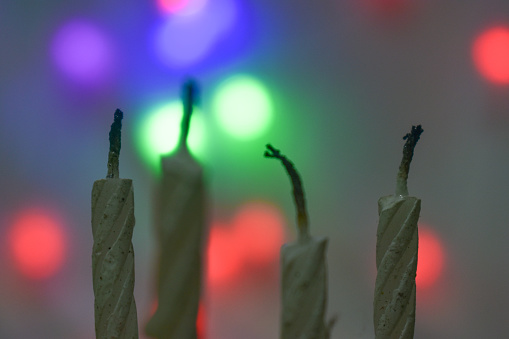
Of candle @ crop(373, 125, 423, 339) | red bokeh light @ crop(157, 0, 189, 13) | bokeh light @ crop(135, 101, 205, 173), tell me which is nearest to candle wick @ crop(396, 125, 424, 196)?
candle @ crop(373, 125, 423, 339)

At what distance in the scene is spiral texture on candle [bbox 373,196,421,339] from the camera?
1006 mm

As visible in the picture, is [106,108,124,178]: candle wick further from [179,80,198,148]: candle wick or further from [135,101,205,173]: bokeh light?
[135,101,205,173]: bokeh light

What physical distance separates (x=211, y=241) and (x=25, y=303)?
0.53m

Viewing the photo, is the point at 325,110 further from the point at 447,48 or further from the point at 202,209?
the point at 202,209

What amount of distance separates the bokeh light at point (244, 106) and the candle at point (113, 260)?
1.68 feet

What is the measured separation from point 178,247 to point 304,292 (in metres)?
0.29

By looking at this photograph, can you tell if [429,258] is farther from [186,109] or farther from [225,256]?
[186,109]

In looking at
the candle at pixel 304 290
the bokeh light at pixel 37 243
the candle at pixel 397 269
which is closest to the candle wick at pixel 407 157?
the candle at pixel 397 269

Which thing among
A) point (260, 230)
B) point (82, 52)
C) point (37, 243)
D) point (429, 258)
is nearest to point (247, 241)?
point (260, 230)

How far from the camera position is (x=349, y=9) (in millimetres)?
1499

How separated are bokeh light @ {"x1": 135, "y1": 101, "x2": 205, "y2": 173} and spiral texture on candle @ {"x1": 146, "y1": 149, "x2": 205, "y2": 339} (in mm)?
356

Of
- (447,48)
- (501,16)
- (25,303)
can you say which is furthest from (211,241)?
(501,16)

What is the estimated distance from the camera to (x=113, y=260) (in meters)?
1.03

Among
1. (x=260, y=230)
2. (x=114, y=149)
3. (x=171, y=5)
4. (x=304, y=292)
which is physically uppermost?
(x=171, y=5)
